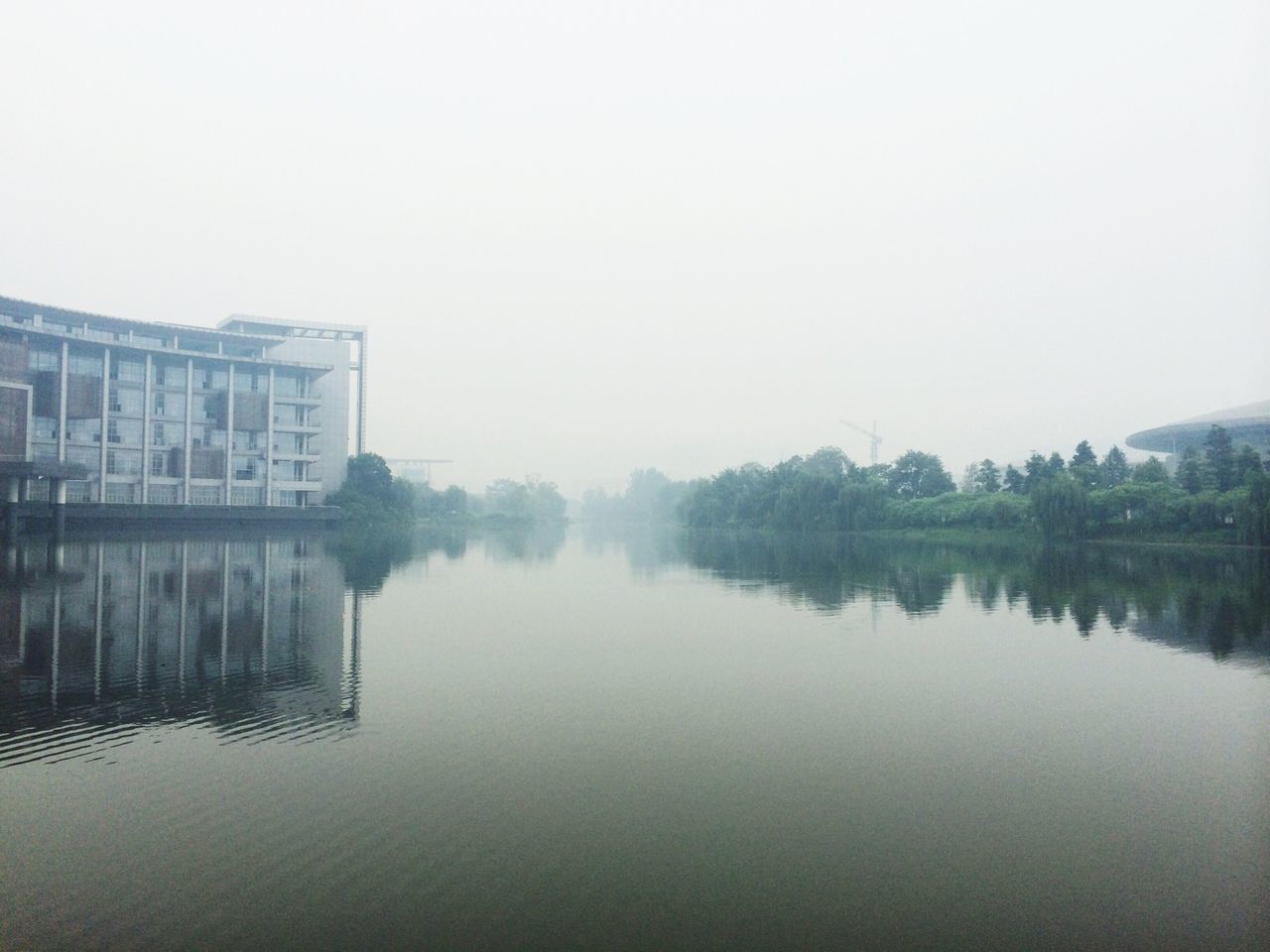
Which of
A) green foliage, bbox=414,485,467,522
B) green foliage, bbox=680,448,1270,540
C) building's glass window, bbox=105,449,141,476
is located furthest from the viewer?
green foliage, bbox=414,485,467,522

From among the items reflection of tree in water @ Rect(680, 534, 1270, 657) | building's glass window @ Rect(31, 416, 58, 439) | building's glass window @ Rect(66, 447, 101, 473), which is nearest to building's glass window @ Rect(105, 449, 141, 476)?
building's glass window @ Rect(66, 447, 101, 473)

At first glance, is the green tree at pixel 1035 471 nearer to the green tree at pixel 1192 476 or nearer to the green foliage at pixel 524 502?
the green tree at pixel 1192 476

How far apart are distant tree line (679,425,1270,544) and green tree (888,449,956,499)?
0.08 m

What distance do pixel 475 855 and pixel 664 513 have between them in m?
125

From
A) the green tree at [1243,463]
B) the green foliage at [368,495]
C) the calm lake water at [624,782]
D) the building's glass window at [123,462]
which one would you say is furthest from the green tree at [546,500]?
the calm lake water at [624,782]

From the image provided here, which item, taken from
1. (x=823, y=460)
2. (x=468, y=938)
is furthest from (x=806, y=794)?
(x=823, y=460)

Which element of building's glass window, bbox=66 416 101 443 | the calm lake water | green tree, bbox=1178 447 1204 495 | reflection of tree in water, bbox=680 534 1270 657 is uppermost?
building's glass window, bbox=66 416 101 443

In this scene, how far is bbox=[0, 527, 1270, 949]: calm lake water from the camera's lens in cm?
482

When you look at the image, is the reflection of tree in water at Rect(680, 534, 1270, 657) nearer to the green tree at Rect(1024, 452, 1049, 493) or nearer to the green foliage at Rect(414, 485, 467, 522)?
the green tree at Rect(1024, 452, 1049, 493)

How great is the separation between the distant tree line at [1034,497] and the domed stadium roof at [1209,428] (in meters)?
12.2

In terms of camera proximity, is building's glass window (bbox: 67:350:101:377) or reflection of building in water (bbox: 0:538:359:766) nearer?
reflection of building in water (bbox: 0:538:359:766)

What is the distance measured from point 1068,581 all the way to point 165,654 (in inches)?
878

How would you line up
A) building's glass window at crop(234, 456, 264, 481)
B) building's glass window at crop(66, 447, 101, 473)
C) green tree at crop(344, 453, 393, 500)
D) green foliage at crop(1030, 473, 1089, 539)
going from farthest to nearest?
green tree at crop(344, 453, 393, 500)
building's glass window at crop(234, 456, 264, 481)
building's glass window at crop(66, 447, 101, 473)
green foliage at crop(1030, 473, 1089, 539)

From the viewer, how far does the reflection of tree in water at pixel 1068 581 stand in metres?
16.0
